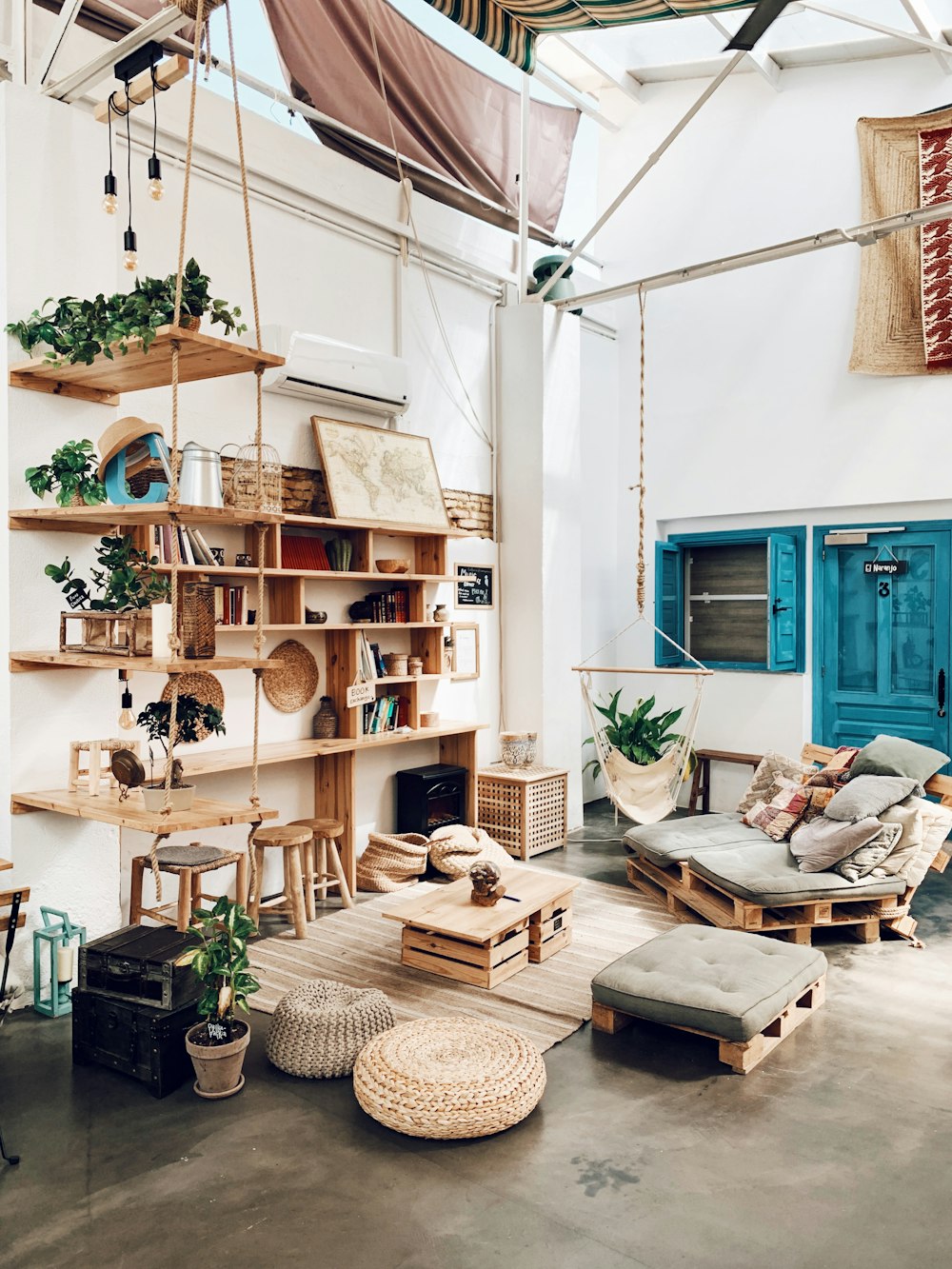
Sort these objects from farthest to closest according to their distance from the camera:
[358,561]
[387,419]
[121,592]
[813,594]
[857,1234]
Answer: [813,594]
[387,419]
[358,561]
[121,592]
[857,1234]

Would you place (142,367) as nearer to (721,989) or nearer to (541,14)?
(541,14)

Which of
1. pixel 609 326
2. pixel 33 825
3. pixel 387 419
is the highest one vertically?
pixel 609 326

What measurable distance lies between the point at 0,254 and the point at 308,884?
3227mm

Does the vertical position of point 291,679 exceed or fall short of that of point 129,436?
it falls short

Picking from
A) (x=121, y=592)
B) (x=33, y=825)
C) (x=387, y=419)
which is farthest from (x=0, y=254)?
(x=387, y=419)

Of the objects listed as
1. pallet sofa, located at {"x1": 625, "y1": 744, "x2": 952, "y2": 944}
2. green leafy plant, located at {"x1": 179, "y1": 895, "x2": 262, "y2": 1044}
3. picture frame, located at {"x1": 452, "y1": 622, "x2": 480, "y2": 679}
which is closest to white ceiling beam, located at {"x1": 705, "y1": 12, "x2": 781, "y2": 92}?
picture frame, located at {"x1": 452, "y1": 622, "x2": 480, "y2": 679}

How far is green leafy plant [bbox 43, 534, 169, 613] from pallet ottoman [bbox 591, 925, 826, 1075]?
7.46 ft

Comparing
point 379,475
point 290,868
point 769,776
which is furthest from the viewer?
point 769,776

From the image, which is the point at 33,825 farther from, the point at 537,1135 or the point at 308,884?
the point at 537,1135

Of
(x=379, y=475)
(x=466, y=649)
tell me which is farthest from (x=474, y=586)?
(x=379, y=475)

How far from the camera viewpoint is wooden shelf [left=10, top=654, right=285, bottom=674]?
3.37 m

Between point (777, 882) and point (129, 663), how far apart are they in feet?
10.2

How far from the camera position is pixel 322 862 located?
548cm

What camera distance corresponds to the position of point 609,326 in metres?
8.23
